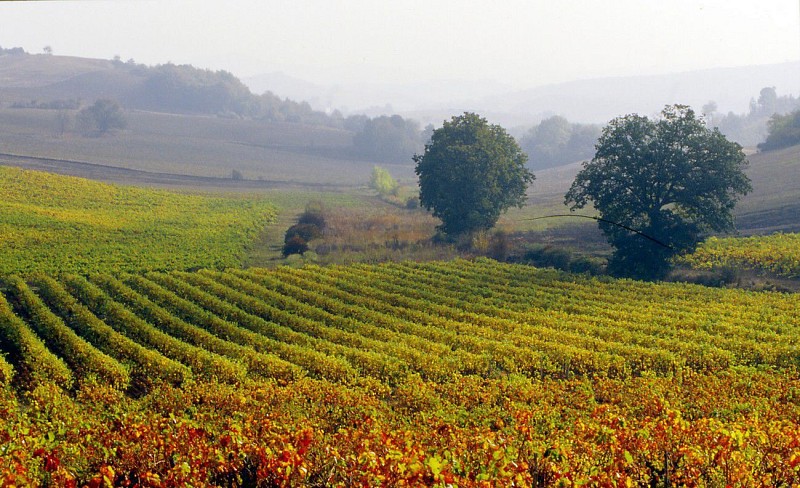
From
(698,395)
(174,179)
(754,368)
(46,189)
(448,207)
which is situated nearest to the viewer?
(698,395)

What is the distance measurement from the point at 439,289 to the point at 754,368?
19389 mm

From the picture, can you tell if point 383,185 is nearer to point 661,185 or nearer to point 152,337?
point 661,185

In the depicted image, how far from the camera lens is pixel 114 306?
3372 cm

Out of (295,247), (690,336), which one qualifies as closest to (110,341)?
(690,336)

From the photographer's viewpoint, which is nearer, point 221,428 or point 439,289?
point 221,428

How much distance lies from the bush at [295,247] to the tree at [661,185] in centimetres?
2216

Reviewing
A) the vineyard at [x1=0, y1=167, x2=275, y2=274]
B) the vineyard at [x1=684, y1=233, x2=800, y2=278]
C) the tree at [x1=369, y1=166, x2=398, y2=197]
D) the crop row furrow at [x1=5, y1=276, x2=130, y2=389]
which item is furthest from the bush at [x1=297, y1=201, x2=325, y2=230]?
the tree at [x1=369, y1=166, x2=398, y2=197]

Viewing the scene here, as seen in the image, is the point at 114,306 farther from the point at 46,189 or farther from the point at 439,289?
the point at 46,189

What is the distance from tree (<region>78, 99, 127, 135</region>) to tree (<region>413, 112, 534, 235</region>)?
13787 centimetres

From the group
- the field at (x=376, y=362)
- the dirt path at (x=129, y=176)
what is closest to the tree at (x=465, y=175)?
the field at (x=376, y=362)

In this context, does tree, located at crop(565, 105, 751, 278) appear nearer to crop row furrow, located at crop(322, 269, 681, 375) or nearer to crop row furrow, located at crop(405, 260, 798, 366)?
crop row furrow, located at crop(405, 260, 798, 366)

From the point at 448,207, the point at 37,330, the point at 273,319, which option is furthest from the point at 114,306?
the point at 448,207

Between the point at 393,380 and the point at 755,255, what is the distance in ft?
109

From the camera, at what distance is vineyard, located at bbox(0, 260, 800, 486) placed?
38.8ft
